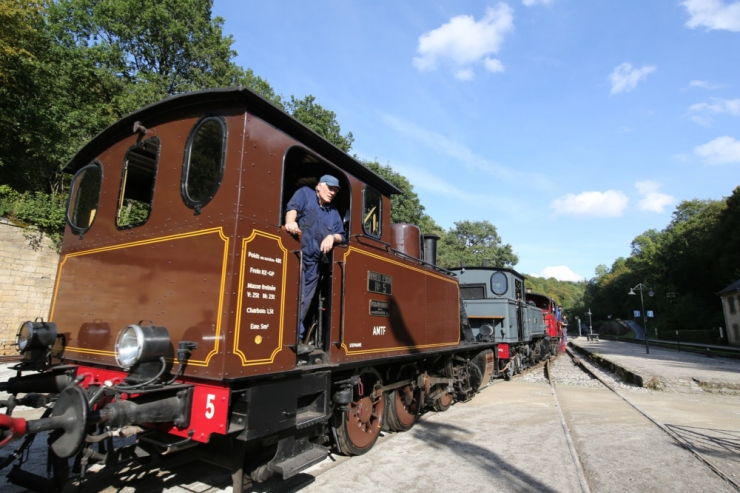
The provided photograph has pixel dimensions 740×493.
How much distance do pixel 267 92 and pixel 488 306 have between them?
17.6 meters

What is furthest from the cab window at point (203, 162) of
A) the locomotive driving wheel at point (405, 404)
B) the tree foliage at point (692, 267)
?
the tree foliage at point (692, 267)

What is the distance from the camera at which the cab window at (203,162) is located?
3131mm

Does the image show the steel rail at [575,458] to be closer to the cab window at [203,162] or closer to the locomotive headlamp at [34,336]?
the cab window at [203,162]

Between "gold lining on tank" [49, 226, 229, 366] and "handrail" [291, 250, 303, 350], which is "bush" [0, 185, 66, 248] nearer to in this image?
"gold lining on tank" [49, 226, 229, 366]

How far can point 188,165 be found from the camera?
328 centimetres

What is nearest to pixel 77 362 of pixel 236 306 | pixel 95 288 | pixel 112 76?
pixel 95 288

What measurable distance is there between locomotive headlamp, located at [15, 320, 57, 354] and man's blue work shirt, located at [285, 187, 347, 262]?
238 centimetres

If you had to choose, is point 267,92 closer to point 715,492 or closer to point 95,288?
point 95,288

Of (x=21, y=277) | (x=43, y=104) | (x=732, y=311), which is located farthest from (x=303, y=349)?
(x=732, y=311)

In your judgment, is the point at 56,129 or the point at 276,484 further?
the point at 56,129

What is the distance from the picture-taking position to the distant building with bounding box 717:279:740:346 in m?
31.0

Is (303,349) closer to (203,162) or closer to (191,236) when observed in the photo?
(191,236)

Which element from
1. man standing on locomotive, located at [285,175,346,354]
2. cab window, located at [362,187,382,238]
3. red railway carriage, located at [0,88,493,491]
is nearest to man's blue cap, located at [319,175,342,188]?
man standing on locomotive, located at [285,175,346,354]

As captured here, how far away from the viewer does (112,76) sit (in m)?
17.8
